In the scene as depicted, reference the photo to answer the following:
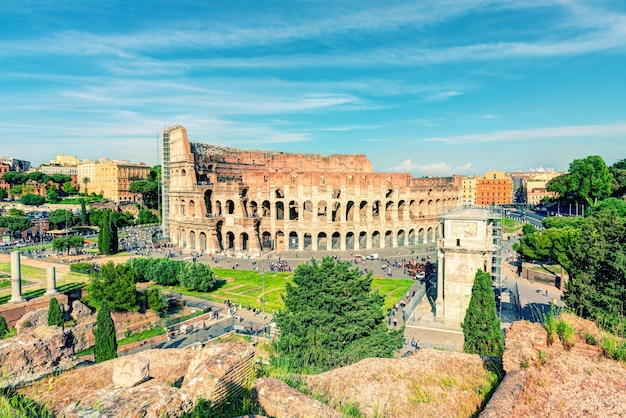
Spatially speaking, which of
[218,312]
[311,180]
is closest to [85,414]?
[218,312]

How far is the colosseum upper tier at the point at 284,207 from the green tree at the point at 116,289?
2445 cm

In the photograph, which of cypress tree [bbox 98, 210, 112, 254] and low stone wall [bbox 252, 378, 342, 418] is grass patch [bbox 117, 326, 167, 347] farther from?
cypress tree [bbox 98, 210, 112, 254]

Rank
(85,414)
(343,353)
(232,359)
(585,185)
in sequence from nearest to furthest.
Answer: (85,414) → (232,359) → (343,353) → (585,185)

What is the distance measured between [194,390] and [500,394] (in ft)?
17.6

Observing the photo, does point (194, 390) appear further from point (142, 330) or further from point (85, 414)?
point (142, 330)

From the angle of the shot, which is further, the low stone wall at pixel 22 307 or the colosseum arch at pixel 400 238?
the colosseum arch at pixel 400 238

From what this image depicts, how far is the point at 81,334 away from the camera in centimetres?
2552

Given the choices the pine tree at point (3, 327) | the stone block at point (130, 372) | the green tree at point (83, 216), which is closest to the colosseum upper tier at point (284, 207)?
the green tree at point (83, 216)

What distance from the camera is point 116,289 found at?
28750mm

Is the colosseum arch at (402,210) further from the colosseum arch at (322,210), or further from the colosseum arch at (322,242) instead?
the colosseum arch at (322,242)

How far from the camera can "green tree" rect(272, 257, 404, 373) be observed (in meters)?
17.2

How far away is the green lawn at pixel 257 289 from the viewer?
33.7 m

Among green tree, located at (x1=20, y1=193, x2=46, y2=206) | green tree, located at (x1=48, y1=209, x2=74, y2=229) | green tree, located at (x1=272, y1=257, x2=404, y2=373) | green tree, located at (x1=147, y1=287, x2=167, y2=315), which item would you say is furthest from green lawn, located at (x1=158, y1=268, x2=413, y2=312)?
green tree, located at (x1=20, y1=193, x2=46, y2=206)

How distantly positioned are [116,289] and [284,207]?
30.2m
